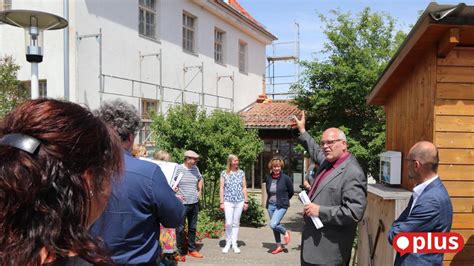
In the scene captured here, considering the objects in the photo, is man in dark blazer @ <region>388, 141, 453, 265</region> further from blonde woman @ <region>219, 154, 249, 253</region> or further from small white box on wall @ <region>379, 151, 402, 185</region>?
blonde woman @ <region>219, 154, 249, 253</region>

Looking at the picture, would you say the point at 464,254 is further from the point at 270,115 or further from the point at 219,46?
the point at 219,46

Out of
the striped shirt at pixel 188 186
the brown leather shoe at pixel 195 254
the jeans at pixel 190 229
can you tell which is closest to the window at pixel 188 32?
the striped shirt at pixel 188 186

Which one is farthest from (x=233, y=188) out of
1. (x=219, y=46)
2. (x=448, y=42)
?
(x=219, y=46)

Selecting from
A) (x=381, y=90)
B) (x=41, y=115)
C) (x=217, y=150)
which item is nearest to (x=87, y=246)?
(x=41, y=115)

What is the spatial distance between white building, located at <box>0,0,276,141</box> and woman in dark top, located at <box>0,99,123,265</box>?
984cm

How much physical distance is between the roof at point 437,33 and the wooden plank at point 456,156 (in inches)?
35.4

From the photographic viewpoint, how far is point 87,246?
0.95m

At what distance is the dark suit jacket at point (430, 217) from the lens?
3.12 meters

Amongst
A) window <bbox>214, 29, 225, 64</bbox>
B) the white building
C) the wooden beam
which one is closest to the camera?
the wooden beam

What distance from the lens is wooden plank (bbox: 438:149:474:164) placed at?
A: 12.3 feet

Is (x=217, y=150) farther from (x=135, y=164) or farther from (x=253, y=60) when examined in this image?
(x=253, y=60)

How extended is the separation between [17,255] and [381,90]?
196 inches

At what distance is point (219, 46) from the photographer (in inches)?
706

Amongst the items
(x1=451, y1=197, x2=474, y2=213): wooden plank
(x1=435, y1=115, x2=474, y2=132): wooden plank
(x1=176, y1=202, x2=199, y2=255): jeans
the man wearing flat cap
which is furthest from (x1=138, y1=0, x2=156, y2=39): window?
(x1=451, y1=197, x2=474, y2=213): wooden plank
